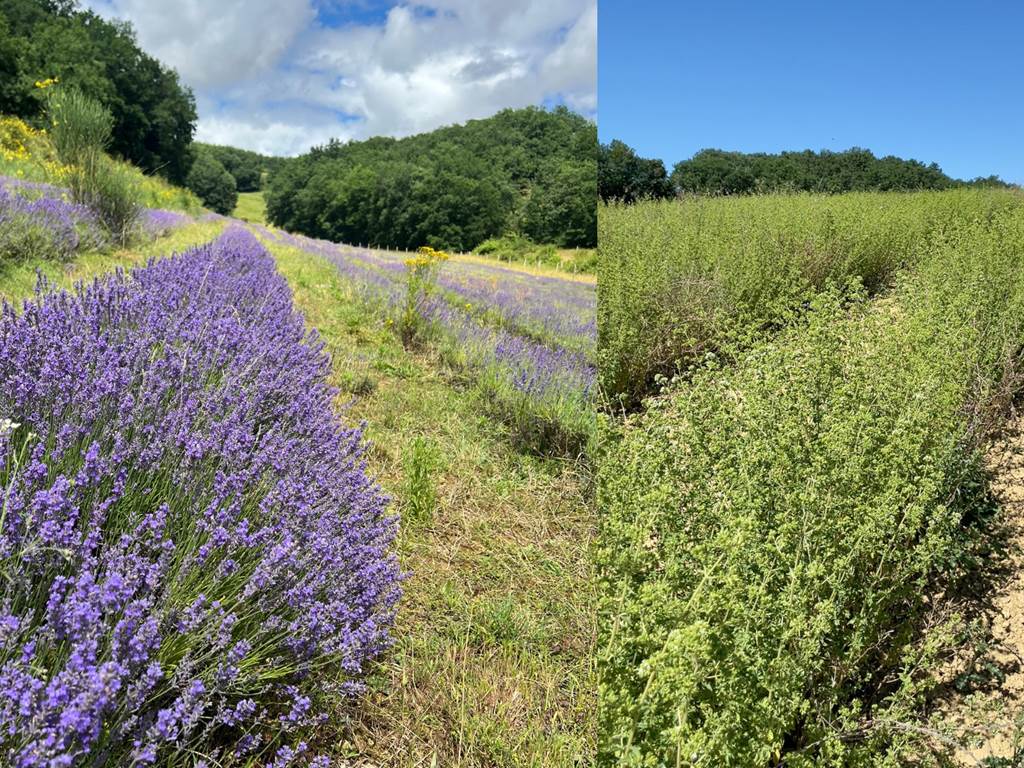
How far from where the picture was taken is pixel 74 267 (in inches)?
241

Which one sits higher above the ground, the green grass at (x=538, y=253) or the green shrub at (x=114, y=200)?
the green shrub at (x=114, y=200)

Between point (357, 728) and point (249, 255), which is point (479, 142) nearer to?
point (357, 728)

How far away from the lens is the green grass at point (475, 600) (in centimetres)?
167

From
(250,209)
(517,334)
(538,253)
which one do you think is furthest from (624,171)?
(250,209)

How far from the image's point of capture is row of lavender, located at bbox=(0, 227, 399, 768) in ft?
3.83

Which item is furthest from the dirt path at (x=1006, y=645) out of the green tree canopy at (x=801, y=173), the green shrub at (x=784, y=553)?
the green tree canopy at (x=801, y=173)

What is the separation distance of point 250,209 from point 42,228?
1218 cm

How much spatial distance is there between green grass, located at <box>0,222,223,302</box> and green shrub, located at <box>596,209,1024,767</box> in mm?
2883

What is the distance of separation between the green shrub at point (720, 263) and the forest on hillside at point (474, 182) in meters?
0.29

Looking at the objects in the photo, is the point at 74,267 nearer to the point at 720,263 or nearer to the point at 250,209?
the point at 720,263

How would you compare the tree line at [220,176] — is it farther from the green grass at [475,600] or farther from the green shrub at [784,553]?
the green shrub at [784,553]

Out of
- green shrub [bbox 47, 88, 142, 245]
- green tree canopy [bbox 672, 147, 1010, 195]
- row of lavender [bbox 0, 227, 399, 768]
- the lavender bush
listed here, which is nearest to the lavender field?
row of lavender [bbox 0, 227, 399, 768]

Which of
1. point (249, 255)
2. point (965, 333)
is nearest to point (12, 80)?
point (249, 255)

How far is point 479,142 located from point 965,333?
3.03 metres
